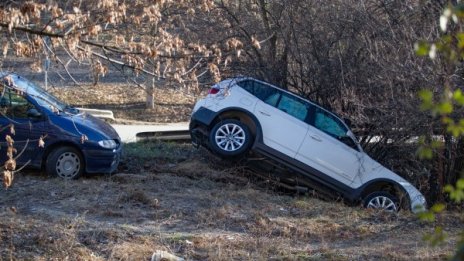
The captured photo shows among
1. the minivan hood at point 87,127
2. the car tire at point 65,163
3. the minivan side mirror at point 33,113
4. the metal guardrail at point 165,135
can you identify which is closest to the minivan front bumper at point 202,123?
the minivan hood at point 87,127

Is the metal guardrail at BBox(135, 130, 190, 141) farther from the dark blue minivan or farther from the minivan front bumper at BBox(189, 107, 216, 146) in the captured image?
the dark blue minivan

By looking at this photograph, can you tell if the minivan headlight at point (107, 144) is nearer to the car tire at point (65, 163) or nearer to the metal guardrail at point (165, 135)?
the car tire at point (65, 163)

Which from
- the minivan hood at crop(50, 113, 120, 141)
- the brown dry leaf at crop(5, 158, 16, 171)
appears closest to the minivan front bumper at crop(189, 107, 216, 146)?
the minivan hood at crop(50, 113, 120, 141)

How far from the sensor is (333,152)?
1307 cm

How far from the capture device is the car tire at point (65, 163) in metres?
12.3

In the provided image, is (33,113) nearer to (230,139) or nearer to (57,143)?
(57,143)

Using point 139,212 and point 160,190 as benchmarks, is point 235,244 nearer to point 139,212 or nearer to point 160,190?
point 139,212

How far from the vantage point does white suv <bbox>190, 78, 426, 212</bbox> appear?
13078 mm

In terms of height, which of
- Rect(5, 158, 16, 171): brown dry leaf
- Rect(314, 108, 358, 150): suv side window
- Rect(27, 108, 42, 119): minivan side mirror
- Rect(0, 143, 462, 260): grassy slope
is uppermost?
Rect(314, 108, 358, 150): suv side window

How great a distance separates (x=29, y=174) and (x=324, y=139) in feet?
15.3

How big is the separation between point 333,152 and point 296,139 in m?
0.63

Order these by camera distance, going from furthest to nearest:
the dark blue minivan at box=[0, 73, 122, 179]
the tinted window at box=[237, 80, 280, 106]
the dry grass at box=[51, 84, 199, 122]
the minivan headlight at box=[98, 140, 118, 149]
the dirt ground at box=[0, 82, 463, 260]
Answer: the dry grass at box=[51, 84, 199, 122]
the tinted window at box=[237, 80, 280, 106]
the minivan headlight at box=[98, 140, 118, 149]
the dark blue minivan at box=[0, 73, 122, 179]
the dirt ground at box=[0, 82, 463, 260]

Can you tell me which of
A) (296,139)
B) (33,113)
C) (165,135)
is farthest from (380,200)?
(165,135)

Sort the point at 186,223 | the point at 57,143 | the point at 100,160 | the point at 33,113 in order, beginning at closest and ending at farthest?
the point at 186,223, the point at 33,113, the point at 57,143, the point at 100,160
